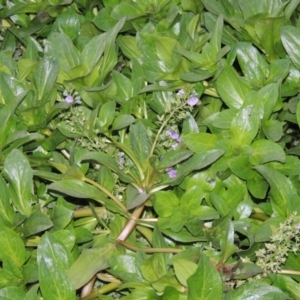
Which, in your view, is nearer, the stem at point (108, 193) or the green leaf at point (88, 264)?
the green leaf at point (88, 264)

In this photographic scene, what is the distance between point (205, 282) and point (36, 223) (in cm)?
43

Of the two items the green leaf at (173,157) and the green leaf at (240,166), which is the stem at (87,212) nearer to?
the green leaf at (173,157)

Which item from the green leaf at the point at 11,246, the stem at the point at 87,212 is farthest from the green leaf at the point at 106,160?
the green leaf at the point at 11,246

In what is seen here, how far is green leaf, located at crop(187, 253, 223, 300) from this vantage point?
141cm

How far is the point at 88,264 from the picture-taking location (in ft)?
5.16

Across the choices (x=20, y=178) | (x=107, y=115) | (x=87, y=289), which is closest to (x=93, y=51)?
(x=107, y=115)

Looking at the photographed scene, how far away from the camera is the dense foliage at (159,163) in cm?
154

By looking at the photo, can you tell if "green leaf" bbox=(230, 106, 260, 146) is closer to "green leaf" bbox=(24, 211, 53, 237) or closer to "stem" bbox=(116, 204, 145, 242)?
"stem" bbox=(116, 204, 145, 242)

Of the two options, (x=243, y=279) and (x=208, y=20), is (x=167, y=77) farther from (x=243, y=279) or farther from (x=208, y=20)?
(x=243, y=279)

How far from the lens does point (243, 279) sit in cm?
154

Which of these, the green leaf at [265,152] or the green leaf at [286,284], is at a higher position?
the green leaf at [265,152]

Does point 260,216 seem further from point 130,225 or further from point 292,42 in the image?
point 292,42

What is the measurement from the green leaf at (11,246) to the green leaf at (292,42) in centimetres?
81

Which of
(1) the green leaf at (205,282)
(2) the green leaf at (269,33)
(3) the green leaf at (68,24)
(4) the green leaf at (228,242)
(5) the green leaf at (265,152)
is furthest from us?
(3) the green leaf at (68,24)
